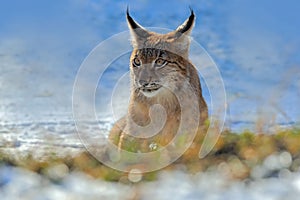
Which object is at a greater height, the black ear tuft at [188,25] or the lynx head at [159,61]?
the black ear tuft at [188,25]

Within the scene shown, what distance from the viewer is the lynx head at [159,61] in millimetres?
Result: 5512

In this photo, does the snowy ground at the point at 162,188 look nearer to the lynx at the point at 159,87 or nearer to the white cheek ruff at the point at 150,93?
the lynx at the point at 159,87

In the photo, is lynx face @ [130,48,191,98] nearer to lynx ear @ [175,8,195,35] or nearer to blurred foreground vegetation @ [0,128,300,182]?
lynx ear @ [175,8,195,35]

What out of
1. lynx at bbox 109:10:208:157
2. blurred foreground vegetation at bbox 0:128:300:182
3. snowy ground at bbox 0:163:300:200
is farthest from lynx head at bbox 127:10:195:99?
snowy ground at bbox 0:163:300:200

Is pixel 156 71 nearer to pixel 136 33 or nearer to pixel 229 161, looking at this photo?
pixel 136 33

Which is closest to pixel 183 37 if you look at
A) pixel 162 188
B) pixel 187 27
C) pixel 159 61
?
pixel 187 27

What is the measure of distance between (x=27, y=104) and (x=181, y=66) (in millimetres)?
2395

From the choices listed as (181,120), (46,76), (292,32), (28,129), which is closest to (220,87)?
(181,120)

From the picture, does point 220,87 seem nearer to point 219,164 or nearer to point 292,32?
point 219,164

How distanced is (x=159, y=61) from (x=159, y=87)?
0.18 metres

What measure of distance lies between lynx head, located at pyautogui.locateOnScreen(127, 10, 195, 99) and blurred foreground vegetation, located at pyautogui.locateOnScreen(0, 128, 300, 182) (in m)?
0.54

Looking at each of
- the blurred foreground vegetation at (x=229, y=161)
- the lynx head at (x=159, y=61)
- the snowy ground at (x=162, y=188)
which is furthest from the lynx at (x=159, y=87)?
the snowy ground at (x=162, y=188)

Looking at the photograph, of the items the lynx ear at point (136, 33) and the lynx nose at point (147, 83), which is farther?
the lynx ear at point (136, 33)

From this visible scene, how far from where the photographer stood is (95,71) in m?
7.35
